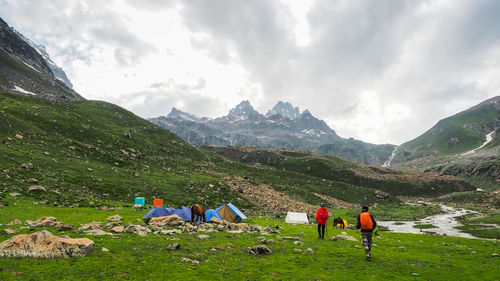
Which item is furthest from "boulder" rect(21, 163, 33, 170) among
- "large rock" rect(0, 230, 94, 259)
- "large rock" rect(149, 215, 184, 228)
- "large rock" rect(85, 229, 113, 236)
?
"large rock" rect(0, 230, 94, 259)

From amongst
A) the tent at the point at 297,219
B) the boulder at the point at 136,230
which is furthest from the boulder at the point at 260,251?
the tent at the point at 297,219

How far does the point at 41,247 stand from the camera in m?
13.4

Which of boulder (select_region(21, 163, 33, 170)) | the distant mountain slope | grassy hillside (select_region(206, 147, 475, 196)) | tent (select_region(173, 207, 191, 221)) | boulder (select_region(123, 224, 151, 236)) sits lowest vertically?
boulder (select_region(123, 224, 151, 236))

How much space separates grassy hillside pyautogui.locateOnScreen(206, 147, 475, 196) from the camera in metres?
140

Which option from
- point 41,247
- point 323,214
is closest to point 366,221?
point 323,214

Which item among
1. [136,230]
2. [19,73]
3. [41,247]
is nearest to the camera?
[41,247]

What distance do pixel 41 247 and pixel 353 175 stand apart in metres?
157

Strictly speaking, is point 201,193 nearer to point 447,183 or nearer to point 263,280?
point 263,280

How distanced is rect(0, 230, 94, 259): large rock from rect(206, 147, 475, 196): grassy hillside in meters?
136

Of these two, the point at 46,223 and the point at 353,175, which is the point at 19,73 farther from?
the point at 353,175

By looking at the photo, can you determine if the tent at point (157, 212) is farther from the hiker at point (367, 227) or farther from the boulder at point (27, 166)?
the hiker at point (367, 227)

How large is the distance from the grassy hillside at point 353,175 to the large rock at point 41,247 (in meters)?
136

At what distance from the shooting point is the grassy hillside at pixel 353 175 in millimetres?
139750

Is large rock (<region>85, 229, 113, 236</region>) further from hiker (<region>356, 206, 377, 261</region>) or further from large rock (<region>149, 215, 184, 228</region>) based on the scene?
hiker (<region>356, 206, 377, 261</region>)
